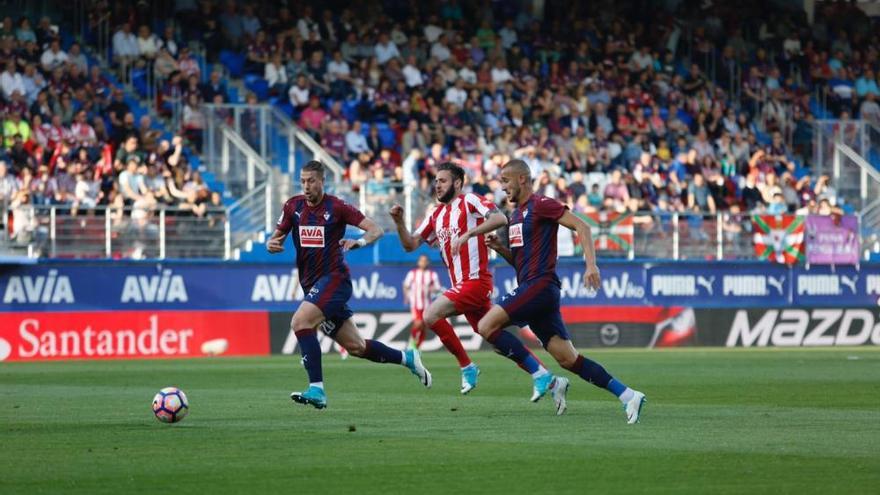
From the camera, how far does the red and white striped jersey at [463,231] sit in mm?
16609

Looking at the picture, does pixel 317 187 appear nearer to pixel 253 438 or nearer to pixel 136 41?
pixel 253 438

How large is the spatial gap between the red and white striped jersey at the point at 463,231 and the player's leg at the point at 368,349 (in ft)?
3.05

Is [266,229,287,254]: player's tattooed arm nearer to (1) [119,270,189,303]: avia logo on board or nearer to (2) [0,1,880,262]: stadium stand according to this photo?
(2) [0,1,880,262]: stadium stand

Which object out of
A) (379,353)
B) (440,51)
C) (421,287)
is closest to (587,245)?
(379,353)

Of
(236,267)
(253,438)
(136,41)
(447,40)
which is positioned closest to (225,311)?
(236,267)

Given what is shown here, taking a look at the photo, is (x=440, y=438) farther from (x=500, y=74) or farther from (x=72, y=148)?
(x=500, y=74)

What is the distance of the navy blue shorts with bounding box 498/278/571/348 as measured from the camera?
44.7 ft

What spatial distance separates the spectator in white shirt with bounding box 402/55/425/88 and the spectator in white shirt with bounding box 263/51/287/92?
9.94 feet

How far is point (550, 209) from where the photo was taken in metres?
13.7

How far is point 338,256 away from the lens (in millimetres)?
15680

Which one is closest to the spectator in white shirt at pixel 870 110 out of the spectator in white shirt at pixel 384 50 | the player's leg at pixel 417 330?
the spectator in white shirt at pixel 384 50

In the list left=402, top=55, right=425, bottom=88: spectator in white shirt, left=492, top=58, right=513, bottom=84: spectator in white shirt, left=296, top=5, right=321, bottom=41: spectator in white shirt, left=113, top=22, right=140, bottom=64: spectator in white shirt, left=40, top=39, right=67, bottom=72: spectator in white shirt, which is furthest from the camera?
left=492, top=58, right=513, bottom=84: spectator in white shirt

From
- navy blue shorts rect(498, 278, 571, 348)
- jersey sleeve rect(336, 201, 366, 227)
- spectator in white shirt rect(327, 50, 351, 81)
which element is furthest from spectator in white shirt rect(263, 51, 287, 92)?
navy blue shorts rect(498, 278, 571, 348)

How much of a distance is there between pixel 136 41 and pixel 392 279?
719 cm
